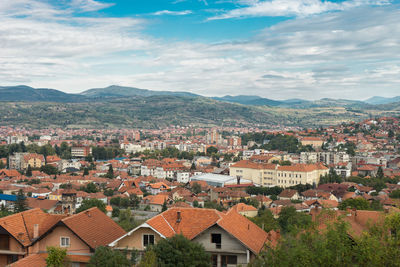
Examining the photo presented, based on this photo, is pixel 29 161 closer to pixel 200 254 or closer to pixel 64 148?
pixel 64 148

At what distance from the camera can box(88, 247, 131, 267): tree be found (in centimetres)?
1057

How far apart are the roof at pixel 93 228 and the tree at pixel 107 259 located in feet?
4.22

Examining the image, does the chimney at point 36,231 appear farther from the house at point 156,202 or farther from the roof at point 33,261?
the house at point 156,202

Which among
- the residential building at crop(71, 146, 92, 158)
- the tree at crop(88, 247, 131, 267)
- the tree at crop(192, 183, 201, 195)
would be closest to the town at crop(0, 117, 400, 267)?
the tree at crop(88, 247, 131, 267)

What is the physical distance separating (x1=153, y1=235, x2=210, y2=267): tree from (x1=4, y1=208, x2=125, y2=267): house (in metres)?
2.19

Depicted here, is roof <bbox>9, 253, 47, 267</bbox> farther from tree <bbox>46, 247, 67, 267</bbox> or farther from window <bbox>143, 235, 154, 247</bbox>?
window <bbox>143, 235, 154, 247</bbox>

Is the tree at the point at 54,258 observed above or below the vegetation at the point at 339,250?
below

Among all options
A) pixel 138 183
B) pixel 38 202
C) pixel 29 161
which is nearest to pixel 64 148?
pixel 29 161

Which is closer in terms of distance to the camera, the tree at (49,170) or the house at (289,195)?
the house at (289,195)

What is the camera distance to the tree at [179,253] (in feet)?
34.9

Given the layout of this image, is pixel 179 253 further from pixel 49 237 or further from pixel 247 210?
pixel 247 210

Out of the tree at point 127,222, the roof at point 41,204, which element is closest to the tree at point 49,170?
the roof at point 41,204

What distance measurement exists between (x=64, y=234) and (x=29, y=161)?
255ft

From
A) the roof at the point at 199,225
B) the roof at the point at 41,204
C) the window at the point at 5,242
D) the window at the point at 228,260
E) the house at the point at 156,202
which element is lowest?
the house at the point at 156,202
